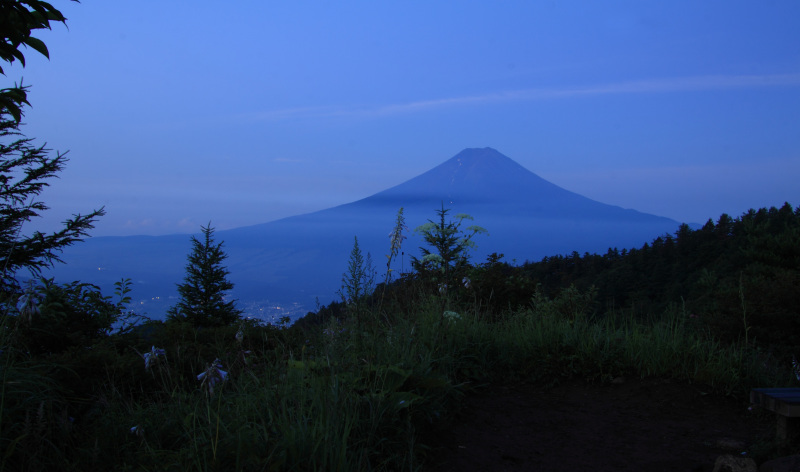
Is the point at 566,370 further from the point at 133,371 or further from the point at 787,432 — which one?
the point at 133,371

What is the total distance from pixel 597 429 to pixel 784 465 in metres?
1.14

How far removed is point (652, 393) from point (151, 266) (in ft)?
156

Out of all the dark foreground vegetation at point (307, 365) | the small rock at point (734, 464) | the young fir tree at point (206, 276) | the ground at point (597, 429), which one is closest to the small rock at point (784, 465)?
the small rock at point (734, 464)

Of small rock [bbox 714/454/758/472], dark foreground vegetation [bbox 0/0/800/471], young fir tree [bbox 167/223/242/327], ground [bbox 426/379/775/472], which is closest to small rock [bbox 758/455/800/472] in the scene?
small rock [bbox 714/454/758/472]

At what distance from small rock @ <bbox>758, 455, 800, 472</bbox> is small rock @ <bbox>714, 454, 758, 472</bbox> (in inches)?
2.8

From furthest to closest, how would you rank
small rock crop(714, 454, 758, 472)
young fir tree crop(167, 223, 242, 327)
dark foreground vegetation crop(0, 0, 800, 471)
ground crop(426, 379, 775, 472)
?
1. young fir tree crop(167, 223, 242, 327)
2. ground crop(426, 379, 775, 472)
3. small rock crop(714, 454, 758, 472)
4. dark foreground vegetation crop(0, 0, 800, 471)

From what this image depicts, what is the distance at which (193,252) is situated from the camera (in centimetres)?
2166

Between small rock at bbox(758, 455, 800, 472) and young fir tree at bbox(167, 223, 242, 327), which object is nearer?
small rock at bbox(758, 455, 800, 472)

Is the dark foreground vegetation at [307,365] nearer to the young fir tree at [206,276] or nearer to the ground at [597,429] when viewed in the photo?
the ground at [597,429]

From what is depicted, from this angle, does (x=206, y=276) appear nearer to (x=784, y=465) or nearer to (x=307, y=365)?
(x=307, y=365)

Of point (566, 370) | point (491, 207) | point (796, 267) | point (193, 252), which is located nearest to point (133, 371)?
point (566, 370)

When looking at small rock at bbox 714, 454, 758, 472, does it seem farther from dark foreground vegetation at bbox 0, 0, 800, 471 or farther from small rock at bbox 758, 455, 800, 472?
dark foreground vegetation at bbox 0, 0, 800, 471

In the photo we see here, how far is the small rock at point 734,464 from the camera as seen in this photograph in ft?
9.09

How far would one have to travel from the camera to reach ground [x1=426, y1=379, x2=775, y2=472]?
3115 mm
